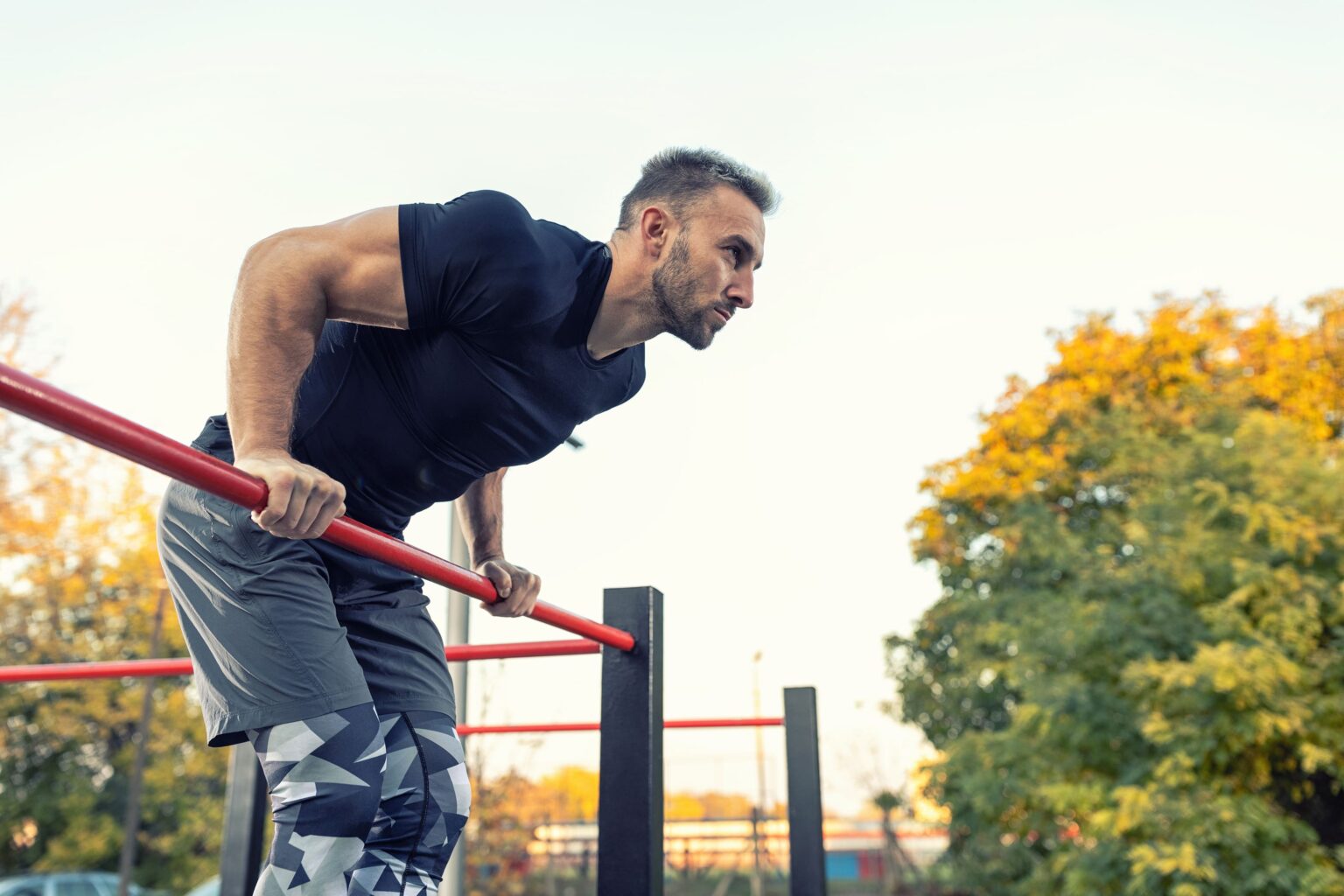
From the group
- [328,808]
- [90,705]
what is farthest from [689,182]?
[90,705]

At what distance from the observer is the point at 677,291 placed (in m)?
1.41

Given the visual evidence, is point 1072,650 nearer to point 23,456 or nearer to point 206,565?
point 206,565

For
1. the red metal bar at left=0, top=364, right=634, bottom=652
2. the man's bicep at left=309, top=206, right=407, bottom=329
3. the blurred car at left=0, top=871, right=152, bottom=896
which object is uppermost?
the man's bicep at left=309, top=206, right=407, bottom=329

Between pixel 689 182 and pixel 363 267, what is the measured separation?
0.52 m

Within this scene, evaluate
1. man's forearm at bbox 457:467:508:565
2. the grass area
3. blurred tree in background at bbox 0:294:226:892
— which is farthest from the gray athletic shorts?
blurred tree in background at bbox 0:294:226:892

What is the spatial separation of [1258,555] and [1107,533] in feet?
7.28

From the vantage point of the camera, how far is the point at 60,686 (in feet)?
45.8

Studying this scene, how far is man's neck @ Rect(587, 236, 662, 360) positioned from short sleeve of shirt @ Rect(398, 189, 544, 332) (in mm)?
163

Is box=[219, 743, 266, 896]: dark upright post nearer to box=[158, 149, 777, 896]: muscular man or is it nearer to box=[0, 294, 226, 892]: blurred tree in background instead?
box=[158, 149, 777, 896]: muscular man

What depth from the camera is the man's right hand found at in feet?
3.16

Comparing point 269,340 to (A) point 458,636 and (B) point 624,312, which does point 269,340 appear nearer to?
(B) point 624,312

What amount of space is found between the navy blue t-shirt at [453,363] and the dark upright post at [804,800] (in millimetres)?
1339

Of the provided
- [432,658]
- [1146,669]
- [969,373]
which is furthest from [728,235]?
[969,373]

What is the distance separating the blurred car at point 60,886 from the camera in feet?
31.3
